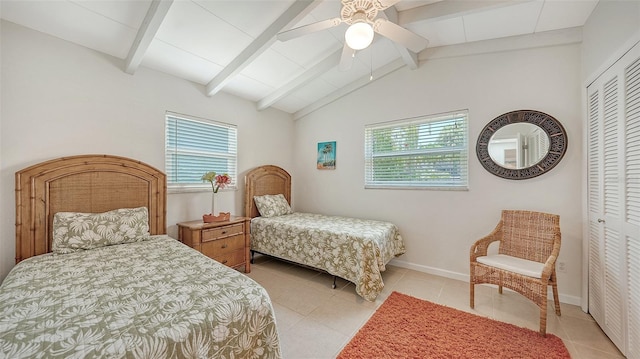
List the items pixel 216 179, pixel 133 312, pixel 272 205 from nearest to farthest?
1. pixel 133 312
2. pixel 216 179
3. pixel 272 205

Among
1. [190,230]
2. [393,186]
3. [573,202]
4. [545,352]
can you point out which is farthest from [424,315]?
[190,230]

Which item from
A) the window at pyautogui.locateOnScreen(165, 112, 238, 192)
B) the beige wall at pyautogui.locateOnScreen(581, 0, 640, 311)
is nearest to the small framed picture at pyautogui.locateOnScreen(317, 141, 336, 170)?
the window at pyautogui.locateOnScreen(165, 112, 238, 192)

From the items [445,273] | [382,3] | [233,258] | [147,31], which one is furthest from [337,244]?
[147,31]

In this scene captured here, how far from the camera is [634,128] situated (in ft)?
5.35

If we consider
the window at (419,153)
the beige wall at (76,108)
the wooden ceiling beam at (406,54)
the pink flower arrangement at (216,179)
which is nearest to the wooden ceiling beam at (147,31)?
the beige wall at (76,108)

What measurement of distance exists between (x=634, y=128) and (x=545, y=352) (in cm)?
169

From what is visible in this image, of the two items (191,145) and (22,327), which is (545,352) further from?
(191,145)

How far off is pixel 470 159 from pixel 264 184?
3044mm

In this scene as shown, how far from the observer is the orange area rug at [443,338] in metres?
1.71

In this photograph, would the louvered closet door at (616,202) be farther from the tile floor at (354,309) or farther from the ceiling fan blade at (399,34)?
the ceiling fan blade at (399,34)

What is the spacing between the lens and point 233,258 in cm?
304

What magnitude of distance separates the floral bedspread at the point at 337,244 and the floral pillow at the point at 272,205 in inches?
5.8

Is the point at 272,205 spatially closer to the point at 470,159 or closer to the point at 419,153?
the point at 419,153

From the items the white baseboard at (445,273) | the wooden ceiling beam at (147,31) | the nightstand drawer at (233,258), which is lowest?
the white baseboard at (445,273)
